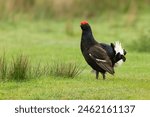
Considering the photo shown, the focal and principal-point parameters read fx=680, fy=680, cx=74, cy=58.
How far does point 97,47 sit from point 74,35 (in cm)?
890

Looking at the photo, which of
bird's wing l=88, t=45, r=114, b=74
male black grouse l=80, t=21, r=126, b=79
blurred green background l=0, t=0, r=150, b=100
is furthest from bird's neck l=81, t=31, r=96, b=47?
blurred green background l=0, t=0, r=150, b=100

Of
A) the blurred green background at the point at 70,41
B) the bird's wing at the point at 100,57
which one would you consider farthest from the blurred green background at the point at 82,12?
the bird's wing at the point at 100,57

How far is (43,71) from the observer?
1403cm

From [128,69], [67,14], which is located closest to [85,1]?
[67,14]

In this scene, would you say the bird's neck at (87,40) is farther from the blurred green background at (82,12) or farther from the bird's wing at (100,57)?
the blurred green background at (82,12)

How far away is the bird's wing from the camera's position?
13.5 metres

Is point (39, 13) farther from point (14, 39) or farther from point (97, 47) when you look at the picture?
point (97, 47)

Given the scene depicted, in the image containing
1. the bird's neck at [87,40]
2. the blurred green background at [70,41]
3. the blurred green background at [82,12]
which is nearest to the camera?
the blurred green background at [70,41]

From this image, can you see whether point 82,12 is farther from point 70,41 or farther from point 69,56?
point 69,56

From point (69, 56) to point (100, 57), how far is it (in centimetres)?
390

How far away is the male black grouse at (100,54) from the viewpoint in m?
13.6

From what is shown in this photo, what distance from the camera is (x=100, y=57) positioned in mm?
13656

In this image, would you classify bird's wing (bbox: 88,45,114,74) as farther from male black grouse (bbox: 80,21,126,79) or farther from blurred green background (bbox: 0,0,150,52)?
blurred green background (bbox: 0,0,150,52)

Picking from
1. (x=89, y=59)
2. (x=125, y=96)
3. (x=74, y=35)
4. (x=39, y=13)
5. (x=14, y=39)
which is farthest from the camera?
(x=39, y=13)
